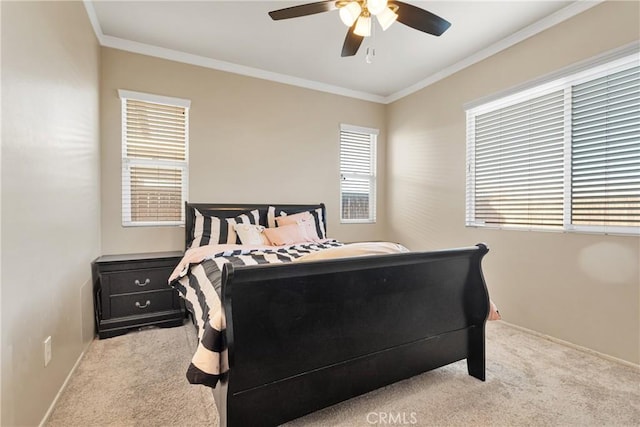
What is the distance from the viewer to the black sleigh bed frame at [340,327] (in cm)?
137

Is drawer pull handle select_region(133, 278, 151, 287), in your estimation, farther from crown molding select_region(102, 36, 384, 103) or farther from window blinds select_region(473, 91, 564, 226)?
window blinds select_region(473, 91, 564, 226)

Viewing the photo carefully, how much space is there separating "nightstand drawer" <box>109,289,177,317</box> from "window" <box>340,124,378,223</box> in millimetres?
2381

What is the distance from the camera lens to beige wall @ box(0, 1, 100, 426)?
130 cm

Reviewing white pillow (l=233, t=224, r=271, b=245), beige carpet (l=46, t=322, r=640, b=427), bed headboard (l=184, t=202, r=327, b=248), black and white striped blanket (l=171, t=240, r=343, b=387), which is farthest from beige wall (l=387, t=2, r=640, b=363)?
white pillow (l=233, t=224, r=271, b=245)

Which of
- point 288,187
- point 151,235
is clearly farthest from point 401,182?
point 151,235

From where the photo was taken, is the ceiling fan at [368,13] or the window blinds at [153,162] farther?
the window blinds at [153,162]

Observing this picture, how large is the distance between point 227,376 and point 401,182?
11.9ft

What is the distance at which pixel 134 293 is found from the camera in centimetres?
283

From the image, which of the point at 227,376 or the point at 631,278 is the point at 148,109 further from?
the point at 631,278

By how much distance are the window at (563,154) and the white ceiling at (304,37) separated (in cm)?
59

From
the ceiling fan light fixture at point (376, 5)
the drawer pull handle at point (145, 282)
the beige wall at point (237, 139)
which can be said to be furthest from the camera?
the beige wall at point (237, 139)

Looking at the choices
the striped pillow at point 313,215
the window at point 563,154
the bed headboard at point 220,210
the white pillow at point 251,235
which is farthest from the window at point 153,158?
the window at point 563,154

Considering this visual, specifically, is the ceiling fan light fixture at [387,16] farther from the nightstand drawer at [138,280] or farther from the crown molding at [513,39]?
the nightstand drawer at [138,280]

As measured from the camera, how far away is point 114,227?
3.10m
